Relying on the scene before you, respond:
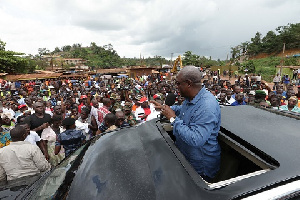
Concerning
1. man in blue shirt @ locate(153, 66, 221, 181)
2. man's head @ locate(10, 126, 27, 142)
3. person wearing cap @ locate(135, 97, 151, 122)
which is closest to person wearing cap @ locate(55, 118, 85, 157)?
man's head @ locate(10, 126, 27, 142)

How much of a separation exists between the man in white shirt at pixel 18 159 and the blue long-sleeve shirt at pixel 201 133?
2308 millimetres

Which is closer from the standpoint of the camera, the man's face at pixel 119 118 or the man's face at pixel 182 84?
the man's face at pixel 182 84

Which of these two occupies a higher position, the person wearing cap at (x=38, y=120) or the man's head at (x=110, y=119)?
the man's head at (x=110, y=119)

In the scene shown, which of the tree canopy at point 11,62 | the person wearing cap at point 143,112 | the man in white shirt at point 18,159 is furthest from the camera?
the tree canopy at point 11,62

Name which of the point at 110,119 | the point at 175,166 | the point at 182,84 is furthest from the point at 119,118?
the point at 175,166

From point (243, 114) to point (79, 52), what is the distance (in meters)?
91.0

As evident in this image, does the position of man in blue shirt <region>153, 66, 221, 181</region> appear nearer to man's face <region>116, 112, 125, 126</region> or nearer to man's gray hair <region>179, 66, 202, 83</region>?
man's gray hair <region>179, 66, 202, 83</region>

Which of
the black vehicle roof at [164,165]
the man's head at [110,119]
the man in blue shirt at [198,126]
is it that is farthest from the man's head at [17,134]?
the man in blue shirt at [198,126]

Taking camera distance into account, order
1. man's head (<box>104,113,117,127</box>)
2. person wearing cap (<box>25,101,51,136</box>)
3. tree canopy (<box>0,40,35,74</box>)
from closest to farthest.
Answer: man's head (<box>104,113,117,127</box>) → person wearing cap (<box>25,101,51,136</box>) → tree canopy (<box>0,40,35,74</box>)

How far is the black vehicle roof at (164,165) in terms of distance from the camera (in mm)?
1150

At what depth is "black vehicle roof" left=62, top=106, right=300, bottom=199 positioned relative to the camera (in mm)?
1150

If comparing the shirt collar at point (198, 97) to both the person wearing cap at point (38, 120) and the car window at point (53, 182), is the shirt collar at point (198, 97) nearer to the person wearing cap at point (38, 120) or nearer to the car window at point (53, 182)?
the car window at point (53, 182)

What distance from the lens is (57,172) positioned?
2.02 m

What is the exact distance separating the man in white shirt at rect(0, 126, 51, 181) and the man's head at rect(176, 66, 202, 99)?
8.06ft
